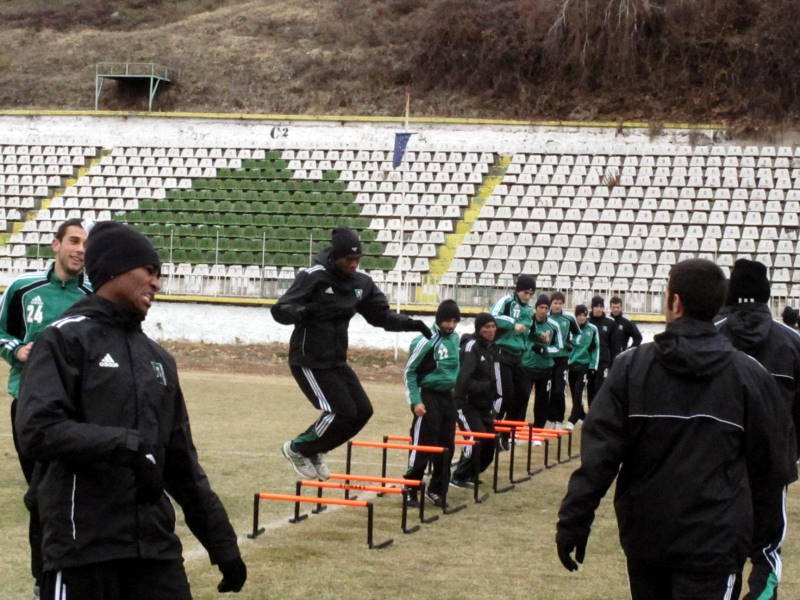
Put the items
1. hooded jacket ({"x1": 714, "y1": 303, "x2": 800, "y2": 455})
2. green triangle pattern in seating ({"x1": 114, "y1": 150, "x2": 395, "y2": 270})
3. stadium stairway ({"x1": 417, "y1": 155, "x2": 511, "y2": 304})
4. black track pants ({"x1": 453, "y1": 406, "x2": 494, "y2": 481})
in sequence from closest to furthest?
hooded jacket ({"x1": 714, "y1": 303, "x2": 800, "y2": 455}) → black track pants ({"x1": 453, "y1": 406, "x2": 494, "y2": 481}) → stadium stairway ({"x1": 417, "y1": 155, "x2": 511, "y2": 304}) → green triangle pattern in seating ({"x1": 114, "y1": 150, "x2": 395, "y2": 270})

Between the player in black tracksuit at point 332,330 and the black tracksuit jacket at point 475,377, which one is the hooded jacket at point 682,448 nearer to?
the player in black tracksuit at point 332,330

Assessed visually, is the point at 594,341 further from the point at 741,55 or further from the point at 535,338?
the point at 741,55

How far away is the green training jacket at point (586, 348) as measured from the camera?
1792cm

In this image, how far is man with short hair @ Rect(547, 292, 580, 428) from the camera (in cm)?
1714

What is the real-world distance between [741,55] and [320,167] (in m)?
12.3

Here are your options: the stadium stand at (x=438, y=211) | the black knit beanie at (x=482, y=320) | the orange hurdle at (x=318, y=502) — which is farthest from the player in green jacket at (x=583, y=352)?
the orange hurdle at (x=318, y=502)

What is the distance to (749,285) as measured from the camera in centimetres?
710

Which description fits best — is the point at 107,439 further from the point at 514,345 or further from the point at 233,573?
the point at 514,345

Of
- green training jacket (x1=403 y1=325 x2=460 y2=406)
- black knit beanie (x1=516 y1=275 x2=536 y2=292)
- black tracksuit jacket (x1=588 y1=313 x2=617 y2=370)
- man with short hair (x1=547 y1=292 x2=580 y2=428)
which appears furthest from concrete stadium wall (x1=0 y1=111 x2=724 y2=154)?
green training jacket (x1=403 y1=325 x2=460 y2=406)

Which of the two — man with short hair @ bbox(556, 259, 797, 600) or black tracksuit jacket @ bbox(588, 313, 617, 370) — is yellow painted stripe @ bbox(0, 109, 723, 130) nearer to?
black tracksuit jacket @ bbox(588, 313, 617, 370)

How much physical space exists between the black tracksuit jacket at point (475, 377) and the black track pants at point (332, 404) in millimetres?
1991

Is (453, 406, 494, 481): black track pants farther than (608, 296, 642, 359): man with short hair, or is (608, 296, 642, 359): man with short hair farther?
(608, 296, 642, 359): man with short hair

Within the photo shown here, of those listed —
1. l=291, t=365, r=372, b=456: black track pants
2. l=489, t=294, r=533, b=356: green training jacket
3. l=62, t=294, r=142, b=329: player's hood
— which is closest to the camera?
l=62, t=294, r=142, b=329: player's hood

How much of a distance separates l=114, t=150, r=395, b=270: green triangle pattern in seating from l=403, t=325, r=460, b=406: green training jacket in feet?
60.0
